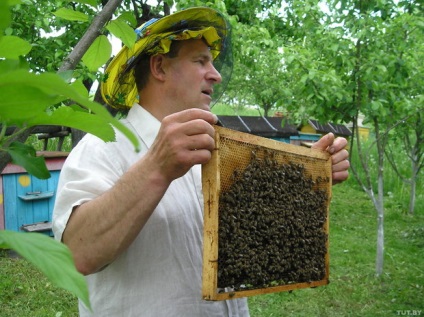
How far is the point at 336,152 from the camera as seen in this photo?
2.24 m

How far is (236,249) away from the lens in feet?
5.62

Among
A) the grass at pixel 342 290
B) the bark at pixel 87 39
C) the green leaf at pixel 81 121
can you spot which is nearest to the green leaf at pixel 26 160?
the green leaf at pixel 81 121

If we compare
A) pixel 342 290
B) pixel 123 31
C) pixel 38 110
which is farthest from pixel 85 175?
pixel 342 290

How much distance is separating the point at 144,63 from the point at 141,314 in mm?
1056

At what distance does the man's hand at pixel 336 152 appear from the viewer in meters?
2.21

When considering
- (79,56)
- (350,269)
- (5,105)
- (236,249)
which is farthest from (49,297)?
(5,105)

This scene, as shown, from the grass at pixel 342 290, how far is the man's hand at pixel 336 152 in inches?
129

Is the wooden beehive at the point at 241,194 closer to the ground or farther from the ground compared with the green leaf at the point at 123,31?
closer to the ground

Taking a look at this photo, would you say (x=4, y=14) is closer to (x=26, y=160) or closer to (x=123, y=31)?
(x=26, y=160)

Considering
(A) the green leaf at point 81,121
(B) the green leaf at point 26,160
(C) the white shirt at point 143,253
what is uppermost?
(A) the green leaf at point 81,121

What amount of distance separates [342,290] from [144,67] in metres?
4.52

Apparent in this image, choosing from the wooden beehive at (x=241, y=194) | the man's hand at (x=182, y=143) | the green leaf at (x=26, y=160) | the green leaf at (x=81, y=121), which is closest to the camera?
the green leaf at (x=81, y=121)

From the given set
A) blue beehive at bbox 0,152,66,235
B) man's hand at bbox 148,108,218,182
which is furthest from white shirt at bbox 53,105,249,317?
blue beehive at bbox 0,152,66,235

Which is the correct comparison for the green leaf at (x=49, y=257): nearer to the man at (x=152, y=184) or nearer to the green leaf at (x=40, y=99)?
the green leaf at (x=40, y=99)
